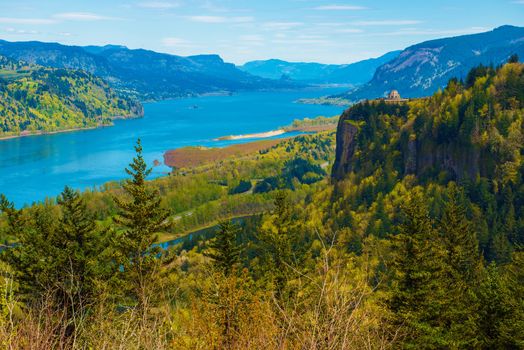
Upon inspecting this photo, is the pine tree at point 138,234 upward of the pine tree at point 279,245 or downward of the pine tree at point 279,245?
upward

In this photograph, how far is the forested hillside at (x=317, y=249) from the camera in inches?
604

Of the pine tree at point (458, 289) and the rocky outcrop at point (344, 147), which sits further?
the rocky outcrop at point (344, 147)

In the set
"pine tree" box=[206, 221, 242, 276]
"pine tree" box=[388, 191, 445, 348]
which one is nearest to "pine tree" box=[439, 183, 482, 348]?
"pine tree" box=[388, 191, 445, 348]

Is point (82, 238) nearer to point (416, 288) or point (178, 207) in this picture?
point (416, 288)

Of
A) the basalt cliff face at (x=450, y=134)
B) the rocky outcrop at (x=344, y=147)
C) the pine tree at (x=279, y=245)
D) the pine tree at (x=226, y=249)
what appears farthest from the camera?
the rocky outcrop at (x=344, y=147)

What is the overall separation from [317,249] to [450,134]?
28266 millimetres

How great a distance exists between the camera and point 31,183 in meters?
155

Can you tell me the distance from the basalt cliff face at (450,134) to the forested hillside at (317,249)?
0.26 metres

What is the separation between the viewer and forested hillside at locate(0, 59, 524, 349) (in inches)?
604

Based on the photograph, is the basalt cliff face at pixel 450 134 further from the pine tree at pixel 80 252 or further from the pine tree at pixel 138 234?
the pine tree at pixel 80 252

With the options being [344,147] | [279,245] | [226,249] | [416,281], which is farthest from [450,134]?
[416,281]

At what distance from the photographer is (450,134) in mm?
80000

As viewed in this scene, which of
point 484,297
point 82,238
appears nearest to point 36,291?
point 82,238

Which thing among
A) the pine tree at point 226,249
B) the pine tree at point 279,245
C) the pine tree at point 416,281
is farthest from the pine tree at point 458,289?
the pine tree at point 226,249
